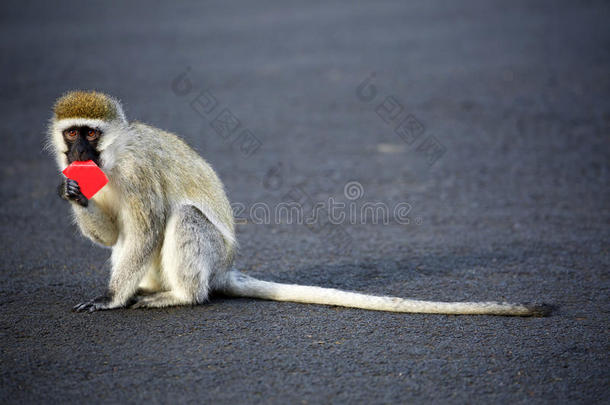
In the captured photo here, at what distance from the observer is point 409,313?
446 centimetres

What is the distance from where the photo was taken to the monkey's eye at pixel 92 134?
4.20 metres

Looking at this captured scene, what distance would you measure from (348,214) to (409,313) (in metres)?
2.51

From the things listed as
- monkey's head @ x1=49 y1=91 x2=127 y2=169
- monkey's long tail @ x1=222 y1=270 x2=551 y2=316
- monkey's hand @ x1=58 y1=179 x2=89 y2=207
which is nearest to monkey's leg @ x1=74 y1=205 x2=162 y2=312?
monkey's hand @ x1=58 y1=179 x2=89 y2=207

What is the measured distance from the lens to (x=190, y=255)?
4.37 meters

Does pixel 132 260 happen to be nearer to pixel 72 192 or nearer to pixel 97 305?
pixel 97 305

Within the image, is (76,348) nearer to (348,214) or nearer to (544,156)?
(348,214)

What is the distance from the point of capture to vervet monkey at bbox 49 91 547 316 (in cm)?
423

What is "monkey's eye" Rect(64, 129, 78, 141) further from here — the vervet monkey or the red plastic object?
the red plastic object

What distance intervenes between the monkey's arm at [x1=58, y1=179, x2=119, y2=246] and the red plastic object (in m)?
0.05

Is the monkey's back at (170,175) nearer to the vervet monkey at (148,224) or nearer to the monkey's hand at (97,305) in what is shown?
the vervet monkey at (148,224)

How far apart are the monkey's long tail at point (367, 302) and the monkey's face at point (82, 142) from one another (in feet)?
4.38

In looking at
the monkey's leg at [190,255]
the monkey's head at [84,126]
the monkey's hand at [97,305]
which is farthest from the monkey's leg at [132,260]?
the monkey's head at [84,126]

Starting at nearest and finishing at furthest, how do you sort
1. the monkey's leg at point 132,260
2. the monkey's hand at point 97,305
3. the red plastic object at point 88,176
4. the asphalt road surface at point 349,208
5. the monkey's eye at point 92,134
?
the asphalt road surface at point 349,208 → the red plastic object at point 88,176 → the monkey's eye at point 92,134 → the monkey's leg at point 132,260 → the monkey's hand at point 97,305

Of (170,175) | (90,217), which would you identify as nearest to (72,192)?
(90,217)
